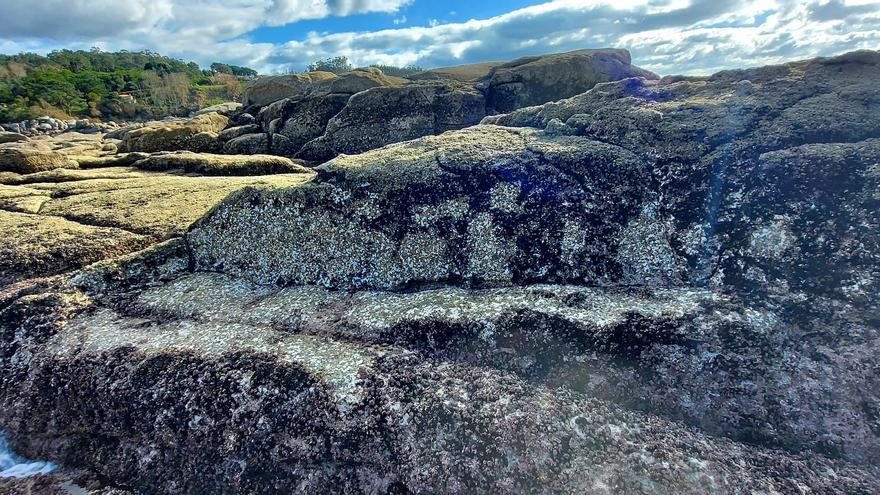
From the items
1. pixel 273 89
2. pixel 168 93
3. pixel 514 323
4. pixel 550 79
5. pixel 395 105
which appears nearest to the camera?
pixel 514 323

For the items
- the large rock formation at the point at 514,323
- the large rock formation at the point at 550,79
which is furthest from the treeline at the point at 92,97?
the large rock formation at the point at 514,323

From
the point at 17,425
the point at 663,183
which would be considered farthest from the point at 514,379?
the point at 17,425

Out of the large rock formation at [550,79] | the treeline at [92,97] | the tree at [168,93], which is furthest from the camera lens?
the tree at [168,93]

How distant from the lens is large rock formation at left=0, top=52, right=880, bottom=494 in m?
13.3

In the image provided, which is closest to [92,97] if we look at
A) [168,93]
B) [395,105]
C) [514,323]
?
[168,93]

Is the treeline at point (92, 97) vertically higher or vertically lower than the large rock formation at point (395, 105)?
higher

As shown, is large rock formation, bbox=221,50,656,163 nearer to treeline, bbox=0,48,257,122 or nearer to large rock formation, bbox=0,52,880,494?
large rock formation, bbox=0,52,880,494

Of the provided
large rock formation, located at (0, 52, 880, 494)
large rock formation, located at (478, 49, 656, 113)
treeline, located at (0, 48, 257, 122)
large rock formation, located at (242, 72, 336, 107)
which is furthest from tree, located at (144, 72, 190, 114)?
large rock formation, located at (0, 52, 880, 494)

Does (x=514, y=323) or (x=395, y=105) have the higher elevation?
(x=395, y=105)

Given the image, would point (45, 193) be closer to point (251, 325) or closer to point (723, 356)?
point (251, 325)

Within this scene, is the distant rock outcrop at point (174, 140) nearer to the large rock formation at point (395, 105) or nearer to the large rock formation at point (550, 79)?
the large rock formation at point (395, 105)

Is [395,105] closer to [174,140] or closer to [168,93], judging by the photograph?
[174,140]

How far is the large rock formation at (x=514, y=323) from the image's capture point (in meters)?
13.3

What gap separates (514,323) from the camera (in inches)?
674
